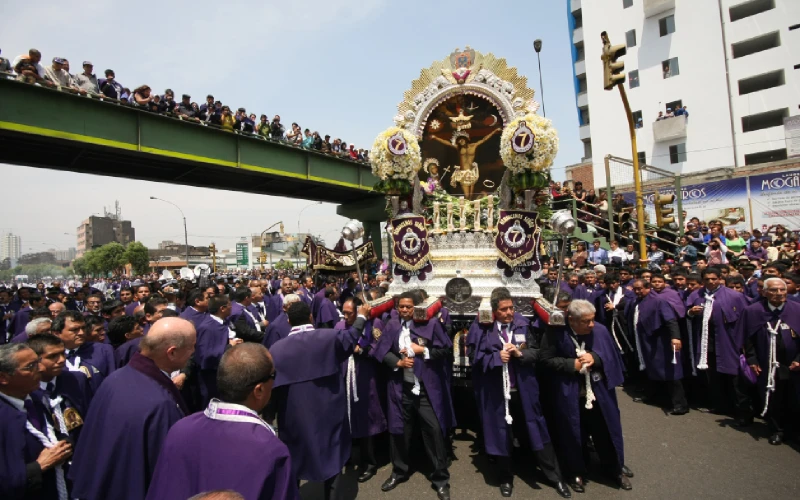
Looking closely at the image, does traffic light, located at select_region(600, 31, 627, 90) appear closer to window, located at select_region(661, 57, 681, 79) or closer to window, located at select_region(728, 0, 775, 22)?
window, located at select_region(661, 57, 681, 79)

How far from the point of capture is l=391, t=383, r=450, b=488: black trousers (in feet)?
15.2

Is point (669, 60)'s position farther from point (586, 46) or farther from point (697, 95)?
point (586, 46)

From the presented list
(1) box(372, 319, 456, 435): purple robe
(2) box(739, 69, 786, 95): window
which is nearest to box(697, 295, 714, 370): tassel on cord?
(1) box(372, 319, 456, 435): purple robe

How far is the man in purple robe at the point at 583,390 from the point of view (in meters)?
4.55

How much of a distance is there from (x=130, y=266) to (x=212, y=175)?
4707cm

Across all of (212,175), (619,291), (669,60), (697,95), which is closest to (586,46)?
(669,60)

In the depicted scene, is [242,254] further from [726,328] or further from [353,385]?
[726,328]

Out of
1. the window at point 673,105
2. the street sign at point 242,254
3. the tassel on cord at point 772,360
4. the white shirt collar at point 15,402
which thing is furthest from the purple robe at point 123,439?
the street sign at point 242,254

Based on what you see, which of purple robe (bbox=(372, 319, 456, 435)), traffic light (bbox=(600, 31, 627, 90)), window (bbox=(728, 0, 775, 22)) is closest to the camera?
purple robe (bbox=(372, 319, 456, 435))

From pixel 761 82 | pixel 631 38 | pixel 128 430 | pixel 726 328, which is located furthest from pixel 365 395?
pixel 631 38

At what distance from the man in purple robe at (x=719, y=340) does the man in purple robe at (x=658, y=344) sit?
0.36 meters

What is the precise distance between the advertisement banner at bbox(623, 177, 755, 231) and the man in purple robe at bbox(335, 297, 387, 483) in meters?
18.4

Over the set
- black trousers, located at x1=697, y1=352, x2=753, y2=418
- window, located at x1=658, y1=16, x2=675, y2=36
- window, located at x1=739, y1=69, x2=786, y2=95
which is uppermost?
window, located at x1=658, y1=16, x2=675, y2=36

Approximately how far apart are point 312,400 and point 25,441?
1986 mm
